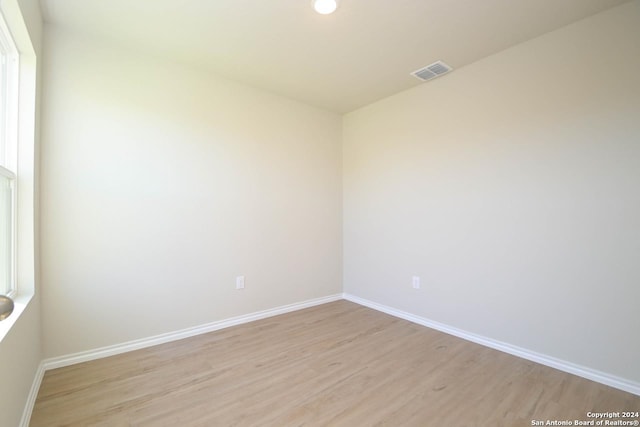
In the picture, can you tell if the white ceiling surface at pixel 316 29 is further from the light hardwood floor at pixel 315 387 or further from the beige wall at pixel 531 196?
the light hardwood floor at pixel 315 387

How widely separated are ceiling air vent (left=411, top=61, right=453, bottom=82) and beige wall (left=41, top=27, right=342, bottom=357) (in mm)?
1388

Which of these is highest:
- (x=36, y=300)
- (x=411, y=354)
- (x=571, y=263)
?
(x=571, y=263)

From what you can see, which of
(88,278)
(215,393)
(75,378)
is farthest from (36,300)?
(215,393)

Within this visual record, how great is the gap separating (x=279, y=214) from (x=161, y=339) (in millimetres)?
1654

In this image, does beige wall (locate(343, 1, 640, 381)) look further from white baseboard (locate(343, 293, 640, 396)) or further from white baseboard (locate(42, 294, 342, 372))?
white baseboard (locate(42, 294, 342, 372))

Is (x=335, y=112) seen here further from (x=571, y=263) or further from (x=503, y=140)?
(x=571, y=263)

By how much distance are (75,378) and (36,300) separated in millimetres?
614

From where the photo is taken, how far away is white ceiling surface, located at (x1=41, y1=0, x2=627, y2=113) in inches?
77.2

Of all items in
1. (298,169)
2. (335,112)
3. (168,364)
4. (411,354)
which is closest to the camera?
(168,364)

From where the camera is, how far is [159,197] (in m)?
2.57

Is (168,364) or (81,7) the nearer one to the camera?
(81,7)

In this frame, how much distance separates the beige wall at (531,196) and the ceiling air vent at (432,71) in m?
0.10

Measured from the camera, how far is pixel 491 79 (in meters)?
2.55

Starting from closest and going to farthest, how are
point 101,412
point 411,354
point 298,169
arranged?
1. point 101,412
2. point 411,354
3. point 298,169
